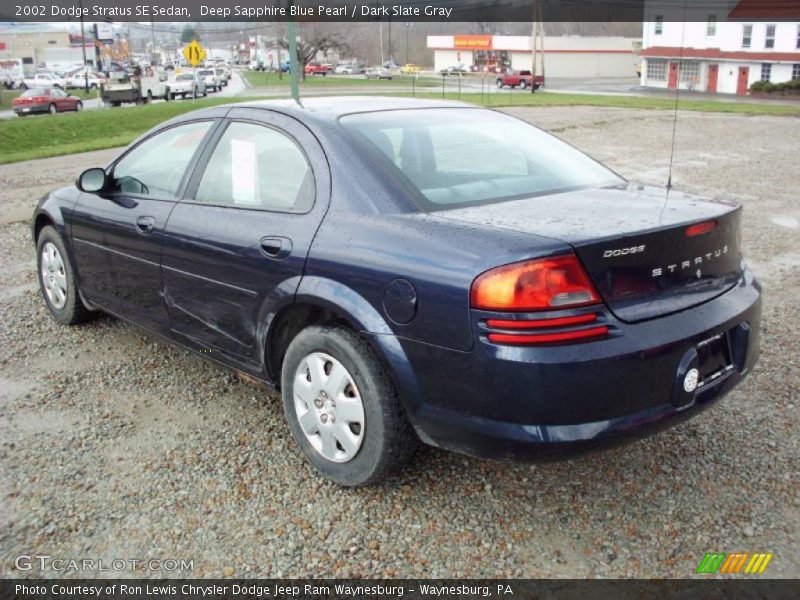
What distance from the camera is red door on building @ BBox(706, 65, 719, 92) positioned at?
55000 mm

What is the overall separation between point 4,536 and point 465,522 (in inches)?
72.2

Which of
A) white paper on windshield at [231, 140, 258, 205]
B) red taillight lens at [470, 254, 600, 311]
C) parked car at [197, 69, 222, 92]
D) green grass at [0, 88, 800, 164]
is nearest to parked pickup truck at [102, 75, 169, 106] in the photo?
parked car at [197, 69, 222, 92]

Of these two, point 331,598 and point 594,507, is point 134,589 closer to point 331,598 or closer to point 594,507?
point 331,598

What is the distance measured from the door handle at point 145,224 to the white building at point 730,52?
48.6 meters

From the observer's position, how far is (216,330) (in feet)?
12.5

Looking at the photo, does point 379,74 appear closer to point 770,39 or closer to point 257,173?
point 770,39

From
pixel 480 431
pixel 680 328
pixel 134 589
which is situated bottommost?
pixel 134 589

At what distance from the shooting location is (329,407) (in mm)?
3236

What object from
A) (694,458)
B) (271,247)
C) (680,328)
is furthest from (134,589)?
(694,458)

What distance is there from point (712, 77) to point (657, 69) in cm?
563

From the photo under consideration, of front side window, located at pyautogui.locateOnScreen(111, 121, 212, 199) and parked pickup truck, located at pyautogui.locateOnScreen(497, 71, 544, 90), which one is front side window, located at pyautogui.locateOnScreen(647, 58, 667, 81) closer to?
parked pickup truck, located at pyautogui.locateOnScreen(497, 71, 544, 90)

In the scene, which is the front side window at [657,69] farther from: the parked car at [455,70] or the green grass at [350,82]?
the parked car at [455,70]

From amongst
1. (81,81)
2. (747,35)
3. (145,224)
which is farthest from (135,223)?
(81,81)

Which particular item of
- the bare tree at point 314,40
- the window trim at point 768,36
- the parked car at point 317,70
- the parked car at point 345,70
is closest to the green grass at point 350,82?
the bare tree at point 314,40
